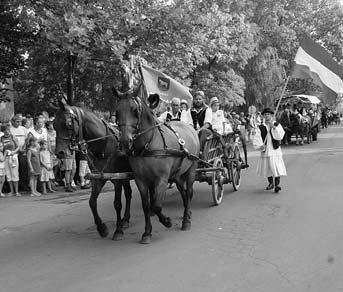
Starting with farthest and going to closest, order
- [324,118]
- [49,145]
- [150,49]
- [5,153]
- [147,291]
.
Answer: [324,118], [150,49], [49,145], [5,153], [147,291]

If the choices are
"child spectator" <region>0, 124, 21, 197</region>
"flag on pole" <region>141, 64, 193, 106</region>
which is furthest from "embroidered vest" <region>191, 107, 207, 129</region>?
"child spectator" <region>0, 124, 21, 197</region>

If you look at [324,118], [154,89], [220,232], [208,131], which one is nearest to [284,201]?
[208,131]

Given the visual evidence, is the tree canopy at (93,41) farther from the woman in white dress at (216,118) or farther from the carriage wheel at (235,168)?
the carriage wheel at (235,168)

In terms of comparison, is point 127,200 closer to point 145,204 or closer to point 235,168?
point 145,204

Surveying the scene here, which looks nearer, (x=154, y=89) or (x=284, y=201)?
(x=154, y=89)

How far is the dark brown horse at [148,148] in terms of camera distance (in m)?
5.46

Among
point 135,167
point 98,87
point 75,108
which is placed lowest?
point 135,167

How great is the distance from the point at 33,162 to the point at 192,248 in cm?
614

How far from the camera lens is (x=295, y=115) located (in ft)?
73.7

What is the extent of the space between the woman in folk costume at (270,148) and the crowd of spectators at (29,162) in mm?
4650

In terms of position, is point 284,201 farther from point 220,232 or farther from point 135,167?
point 135,167

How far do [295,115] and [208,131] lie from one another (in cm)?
1543

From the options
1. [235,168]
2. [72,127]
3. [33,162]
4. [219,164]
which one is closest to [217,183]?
[219,164]

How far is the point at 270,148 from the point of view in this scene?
9688 mm
